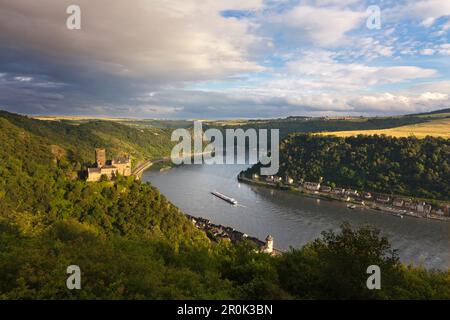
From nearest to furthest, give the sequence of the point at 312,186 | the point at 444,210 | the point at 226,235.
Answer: the point at 226,235
the point at 444,210
the point at 312,186

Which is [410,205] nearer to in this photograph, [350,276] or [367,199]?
[367,199]

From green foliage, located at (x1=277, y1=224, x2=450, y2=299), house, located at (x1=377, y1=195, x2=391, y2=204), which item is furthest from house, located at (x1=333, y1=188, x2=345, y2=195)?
green foliage, located at (x1=277, y1=224, x2=450, y2=299)

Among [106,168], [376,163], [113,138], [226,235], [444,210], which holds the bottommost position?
[444,210]

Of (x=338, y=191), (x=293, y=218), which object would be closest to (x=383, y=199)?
(x=338, y=191)

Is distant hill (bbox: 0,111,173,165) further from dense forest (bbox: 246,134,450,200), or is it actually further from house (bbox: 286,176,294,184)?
dense forest (bbox: 246,134,450,200)

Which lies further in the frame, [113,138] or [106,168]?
[113,138]

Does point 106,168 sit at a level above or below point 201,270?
above

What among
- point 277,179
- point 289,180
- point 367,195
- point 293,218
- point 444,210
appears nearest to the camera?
point 293,218
